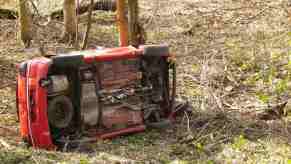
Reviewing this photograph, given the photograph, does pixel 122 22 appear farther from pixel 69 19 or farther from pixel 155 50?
pixel 69 19

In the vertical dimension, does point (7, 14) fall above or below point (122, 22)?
below

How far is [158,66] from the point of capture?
6.92m

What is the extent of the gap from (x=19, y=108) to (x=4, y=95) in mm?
2239

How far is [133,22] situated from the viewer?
374 inches

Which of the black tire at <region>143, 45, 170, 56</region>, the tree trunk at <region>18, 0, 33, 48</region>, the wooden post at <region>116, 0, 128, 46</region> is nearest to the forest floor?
the tree trunk at <region>18, 0, 33, 48</region>

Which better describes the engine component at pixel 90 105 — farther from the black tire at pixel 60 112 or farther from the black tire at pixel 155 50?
the black tire at pixel 155 50

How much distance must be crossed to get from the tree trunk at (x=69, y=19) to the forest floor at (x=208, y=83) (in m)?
0.32

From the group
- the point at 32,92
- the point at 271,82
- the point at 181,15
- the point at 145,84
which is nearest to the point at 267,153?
the point at 145,84

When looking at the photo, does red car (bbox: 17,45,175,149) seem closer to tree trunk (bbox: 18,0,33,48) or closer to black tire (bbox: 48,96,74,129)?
black tire (bbox: 48,96,74,129)

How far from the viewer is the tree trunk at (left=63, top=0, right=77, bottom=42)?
1229 cm

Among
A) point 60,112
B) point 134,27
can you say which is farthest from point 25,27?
point 60,112

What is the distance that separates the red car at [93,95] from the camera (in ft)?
18.8

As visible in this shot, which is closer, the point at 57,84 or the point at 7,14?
the point at 57,84

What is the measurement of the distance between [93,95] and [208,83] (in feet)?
9.27
